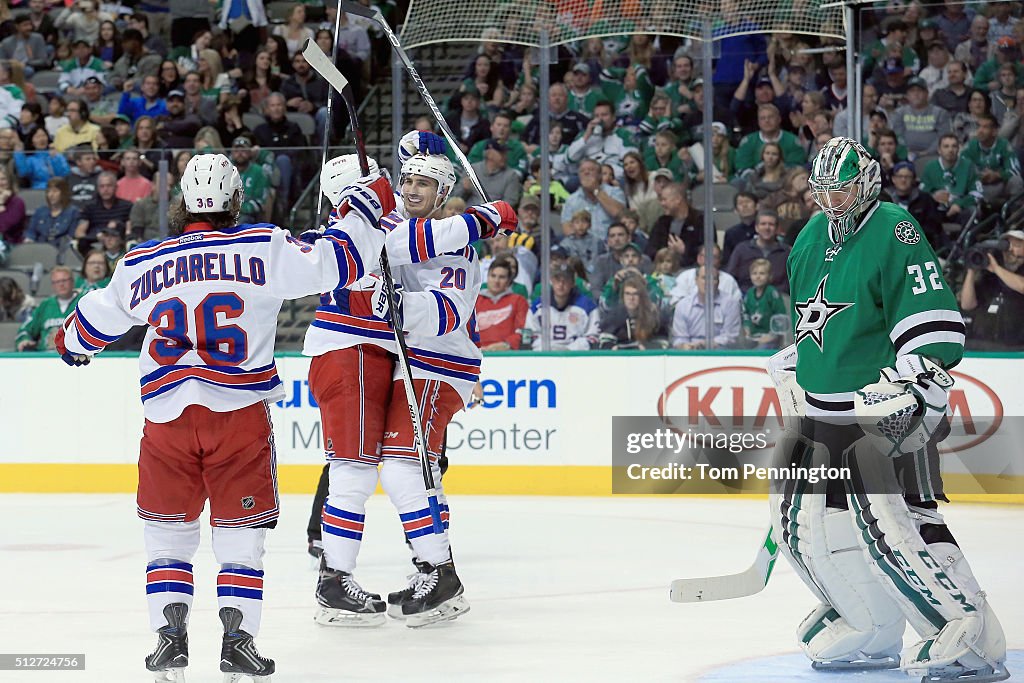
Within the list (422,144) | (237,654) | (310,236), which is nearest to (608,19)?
(422,144)

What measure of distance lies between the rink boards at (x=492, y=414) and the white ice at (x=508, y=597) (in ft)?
1.21

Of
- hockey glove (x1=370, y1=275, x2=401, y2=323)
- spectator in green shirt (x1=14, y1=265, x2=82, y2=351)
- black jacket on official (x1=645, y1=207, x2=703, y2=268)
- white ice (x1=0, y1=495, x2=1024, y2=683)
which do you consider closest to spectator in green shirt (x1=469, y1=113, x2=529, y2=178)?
black jacket on official (x1=645, y1=207, x2=703, y2=268)

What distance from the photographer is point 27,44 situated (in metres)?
11.5

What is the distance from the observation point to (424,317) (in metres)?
4.62

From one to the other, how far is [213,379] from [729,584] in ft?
4.40

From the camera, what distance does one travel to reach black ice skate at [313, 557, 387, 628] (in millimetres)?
4609

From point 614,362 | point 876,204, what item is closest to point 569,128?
point 614,362

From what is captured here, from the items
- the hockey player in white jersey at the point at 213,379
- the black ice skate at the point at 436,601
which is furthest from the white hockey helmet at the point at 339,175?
the hockey player in white jersey at the point at 213,379

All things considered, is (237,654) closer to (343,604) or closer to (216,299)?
(216,299)

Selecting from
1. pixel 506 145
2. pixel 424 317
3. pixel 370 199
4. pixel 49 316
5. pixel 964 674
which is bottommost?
pixel 964 674

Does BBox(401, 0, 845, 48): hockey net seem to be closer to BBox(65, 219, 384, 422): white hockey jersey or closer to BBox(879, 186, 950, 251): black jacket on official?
BBox(879, 186, 950, 251): black jacket on official

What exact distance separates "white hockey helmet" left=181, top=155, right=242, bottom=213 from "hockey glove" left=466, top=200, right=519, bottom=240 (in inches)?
35.0

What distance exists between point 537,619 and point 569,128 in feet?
13.9

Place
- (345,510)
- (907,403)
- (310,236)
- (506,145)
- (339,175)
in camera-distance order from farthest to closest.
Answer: (506,145) → (339,175) → (345,510) → (310,236) → (907,403)
